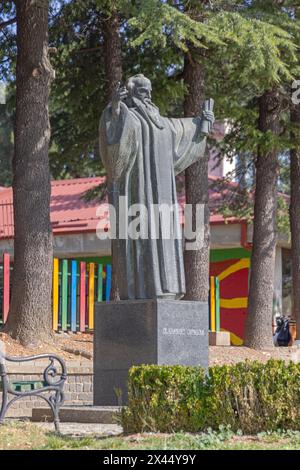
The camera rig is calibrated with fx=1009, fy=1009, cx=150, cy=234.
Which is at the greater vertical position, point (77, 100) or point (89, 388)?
point (77, 100)

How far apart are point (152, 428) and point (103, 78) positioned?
40.3ft

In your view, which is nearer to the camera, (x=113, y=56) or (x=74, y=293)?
(x=113, y=56)

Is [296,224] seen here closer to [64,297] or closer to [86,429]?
[64,297]

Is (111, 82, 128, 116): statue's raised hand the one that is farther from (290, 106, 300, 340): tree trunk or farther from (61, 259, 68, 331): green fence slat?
(290, 106, 300, 340): tree trunk

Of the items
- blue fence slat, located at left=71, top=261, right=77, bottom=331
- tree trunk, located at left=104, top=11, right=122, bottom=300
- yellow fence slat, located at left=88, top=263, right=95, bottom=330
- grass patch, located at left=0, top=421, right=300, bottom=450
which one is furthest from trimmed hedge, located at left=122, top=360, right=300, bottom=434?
yellow fence slat, located at left=88, top=263, right=95, bottom=330

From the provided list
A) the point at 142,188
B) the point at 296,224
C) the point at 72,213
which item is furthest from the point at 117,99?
the point at 72,213

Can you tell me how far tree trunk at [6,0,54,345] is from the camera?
1602cm

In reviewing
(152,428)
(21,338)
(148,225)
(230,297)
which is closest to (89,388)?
(21,338)

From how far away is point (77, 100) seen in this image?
20.3m

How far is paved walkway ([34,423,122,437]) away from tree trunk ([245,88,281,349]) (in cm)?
960

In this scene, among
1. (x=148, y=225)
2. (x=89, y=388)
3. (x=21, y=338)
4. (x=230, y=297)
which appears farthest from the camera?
(x=230, y=297)

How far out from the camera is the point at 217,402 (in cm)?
875

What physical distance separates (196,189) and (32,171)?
11.9 feet

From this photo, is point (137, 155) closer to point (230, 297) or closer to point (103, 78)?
point (103, 78)
